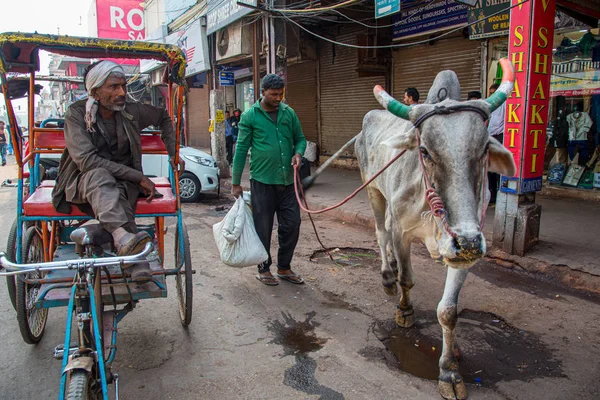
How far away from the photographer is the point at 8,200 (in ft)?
34.6

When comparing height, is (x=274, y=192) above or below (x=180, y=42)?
below

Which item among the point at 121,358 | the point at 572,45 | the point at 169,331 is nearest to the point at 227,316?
the point at 169,331

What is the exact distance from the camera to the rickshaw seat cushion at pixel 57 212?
334cm

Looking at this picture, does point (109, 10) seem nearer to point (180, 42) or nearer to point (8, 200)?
point (180, 42)

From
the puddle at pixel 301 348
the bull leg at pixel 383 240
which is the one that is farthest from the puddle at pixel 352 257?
the puddle at pixel 301 348

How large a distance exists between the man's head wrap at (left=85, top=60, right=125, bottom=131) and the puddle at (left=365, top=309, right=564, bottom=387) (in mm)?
2706

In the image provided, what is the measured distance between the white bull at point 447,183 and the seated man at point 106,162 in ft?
5.77

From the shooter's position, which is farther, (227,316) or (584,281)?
(584,281)

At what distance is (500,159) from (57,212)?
3.02 meters

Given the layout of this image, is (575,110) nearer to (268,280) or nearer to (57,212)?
(268,280)

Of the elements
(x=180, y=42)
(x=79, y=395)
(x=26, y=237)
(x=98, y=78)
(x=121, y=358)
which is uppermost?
(x=180, y=42)

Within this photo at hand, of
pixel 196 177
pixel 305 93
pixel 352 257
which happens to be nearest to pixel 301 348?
pixel 352 257

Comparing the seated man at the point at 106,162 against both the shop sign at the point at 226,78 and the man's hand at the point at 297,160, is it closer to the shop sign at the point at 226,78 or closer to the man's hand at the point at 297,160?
the man's hand at the point at 297,160

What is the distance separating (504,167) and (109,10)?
995 inches
